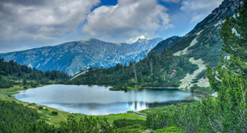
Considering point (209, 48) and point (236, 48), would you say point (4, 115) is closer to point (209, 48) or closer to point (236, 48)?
point (236, 48)

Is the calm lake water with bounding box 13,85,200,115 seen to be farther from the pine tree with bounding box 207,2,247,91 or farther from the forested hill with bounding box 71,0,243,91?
the pine tree with bounding box 207,2,247,91

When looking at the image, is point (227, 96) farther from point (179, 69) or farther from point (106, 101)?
point (179, 69)

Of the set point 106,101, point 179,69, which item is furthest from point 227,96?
point 179,69

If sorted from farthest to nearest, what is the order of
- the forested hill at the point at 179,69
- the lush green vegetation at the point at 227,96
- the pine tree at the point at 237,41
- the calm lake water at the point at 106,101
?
the forested hill at the point at 179,69, the calm lake water at the point at 106,101, the pine tree at the point at 237,41, the lush green vegetation at the point at 227,96

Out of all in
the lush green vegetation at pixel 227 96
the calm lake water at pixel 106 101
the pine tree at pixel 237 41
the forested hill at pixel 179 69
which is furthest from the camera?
the forested hill at pixel 179 69

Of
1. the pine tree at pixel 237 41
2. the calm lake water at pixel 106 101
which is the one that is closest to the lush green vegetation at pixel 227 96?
the pine tree at pixel 237 41

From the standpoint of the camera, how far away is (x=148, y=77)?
543 ft

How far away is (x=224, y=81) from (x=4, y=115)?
112 ft

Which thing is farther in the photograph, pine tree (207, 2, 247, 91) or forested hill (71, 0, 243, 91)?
forested hill (71, 0, 243, 91)

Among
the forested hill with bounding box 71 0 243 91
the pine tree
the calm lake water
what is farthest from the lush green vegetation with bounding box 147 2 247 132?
the forested hill with bounding box 71 0 243 91

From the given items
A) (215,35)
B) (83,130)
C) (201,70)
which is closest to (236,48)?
(83,130)

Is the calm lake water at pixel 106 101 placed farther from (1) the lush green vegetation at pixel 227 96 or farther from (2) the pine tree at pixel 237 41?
(2) the pine tree at pixel 237 41

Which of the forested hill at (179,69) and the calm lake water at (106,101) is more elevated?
the forested hill at (179,69)

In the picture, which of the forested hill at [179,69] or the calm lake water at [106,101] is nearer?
the calm lake water at [106,101]
